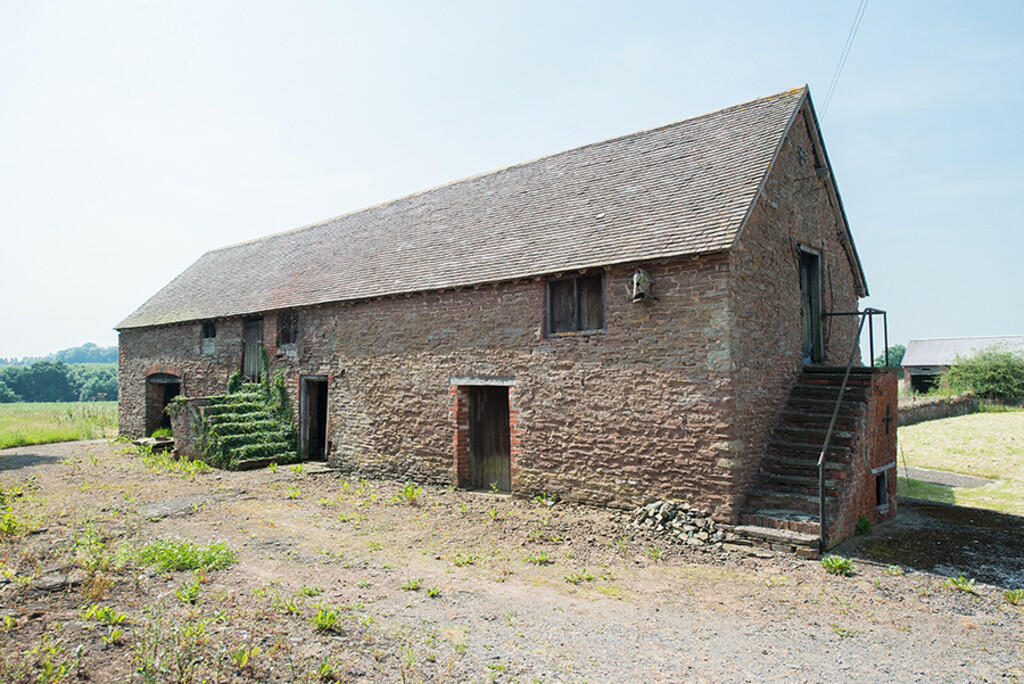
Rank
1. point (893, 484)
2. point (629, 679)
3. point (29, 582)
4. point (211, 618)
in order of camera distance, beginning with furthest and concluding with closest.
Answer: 1. point (893, 484)
2. point (29, 582)
3. point (211, 618)
4. point (629, 679)

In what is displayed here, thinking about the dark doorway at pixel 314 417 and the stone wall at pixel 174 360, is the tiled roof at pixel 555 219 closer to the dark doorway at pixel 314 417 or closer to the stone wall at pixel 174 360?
the stone wall at pixel 174 360

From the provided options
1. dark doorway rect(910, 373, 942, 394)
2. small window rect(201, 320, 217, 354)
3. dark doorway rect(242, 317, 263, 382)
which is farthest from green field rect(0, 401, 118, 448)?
dark doorway rect(910, 373, 942, 394)

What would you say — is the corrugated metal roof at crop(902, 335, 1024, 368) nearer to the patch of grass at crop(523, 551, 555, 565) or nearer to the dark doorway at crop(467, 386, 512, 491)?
the dark doorway at crop(467, 386, 512, 491)

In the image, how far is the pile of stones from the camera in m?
8.84

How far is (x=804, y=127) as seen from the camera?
12148 mm

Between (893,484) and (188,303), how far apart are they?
858 inches

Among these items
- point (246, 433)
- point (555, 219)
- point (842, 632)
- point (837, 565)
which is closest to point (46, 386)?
point (246, 433)

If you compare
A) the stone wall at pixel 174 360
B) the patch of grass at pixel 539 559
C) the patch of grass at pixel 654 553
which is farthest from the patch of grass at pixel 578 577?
the stone wall at pixel 174 360

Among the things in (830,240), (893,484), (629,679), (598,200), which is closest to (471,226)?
(598,200)

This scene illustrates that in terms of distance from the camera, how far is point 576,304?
10.9 metres

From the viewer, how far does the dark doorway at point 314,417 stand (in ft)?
52.7

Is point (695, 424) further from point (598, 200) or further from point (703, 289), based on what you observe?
point (598, 200)

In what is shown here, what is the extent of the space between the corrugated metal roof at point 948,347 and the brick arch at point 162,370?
53.6 m

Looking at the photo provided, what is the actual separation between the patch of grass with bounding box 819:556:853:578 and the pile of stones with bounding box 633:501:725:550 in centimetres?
139
